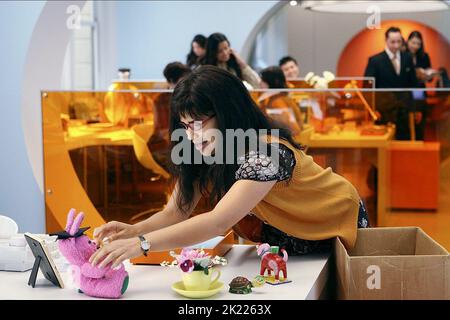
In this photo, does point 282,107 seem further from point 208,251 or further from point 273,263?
point 273,263

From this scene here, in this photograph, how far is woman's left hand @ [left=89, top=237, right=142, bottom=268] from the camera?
233 centimetres

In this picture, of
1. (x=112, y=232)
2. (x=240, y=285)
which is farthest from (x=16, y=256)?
(x=240, y=285)

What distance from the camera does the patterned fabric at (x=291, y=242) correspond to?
284 centimetres

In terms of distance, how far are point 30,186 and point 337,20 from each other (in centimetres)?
1097

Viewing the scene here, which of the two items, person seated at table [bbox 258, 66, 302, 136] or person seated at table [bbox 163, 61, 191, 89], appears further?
person seated at table [bbox 163, 61, 191, 89]

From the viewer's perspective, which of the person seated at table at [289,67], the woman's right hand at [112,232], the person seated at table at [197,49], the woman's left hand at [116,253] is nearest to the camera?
the woman's left hand at [116,253]

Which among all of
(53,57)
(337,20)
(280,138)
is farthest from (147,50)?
(280,138)

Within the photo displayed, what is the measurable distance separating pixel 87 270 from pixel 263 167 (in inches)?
25.2

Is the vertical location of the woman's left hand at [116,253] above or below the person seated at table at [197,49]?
below

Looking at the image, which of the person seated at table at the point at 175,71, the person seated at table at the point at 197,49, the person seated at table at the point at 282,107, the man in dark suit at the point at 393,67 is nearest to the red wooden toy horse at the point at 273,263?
the person seated at table at the point at 282,107

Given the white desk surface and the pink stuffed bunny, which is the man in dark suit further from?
the pink stuffed bunny

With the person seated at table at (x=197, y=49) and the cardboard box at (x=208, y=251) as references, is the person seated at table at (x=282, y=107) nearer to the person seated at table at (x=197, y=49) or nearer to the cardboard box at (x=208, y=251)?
the person seated at table at (x=197, y=49)

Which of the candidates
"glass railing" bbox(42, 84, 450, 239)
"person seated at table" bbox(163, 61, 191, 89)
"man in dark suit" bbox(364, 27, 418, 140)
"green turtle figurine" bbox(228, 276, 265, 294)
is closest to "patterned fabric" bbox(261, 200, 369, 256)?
"green turtle figurine" bbox(228, 276, 265, 294)

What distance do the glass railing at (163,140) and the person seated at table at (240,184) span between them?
2.27 m
